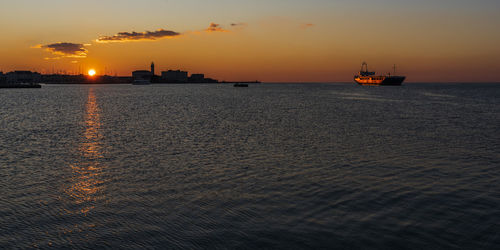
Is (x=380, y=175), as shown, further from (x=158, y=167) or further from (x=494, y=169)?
(x=158, y=167)

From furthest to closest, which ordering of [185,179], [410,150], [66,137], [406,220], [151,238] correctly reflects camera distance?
[66,137]
[410,150]
[185,179]
[406,220]
[151,238]

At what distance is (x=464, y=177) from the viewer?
62.8 ft

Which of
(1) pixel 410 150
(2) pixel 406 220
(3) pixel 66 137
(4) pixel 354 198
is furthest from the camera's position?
(3) pixel 66 137

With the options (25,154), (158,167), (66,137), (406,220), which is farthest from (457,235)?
(66,137)

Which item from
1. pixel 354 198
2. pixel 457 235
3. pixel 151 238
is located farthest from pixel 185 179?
pixel 457 235

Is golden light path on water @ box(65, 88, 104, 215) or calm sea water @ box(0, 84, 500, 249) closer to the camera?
calm sea water @ box(0, 84, 500, 249)

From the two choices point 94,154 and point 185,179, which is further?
point 94,154

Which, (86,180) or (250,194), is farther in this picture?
(86,180)

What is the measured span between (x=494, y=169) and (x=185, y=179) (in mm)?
18161

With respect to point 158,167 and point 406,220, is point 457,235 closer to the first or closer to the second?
point 406,220

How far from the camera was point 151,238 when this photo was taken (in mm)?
11445

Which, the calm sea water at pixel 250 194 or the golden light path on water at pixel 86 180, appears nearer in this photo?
the calm sea water at pixel 250 194

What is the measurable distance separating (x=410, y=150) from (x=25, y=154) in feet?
93.7

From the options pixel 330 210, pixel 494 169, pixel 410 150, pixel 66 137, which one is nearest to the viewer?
pixel 330 210
